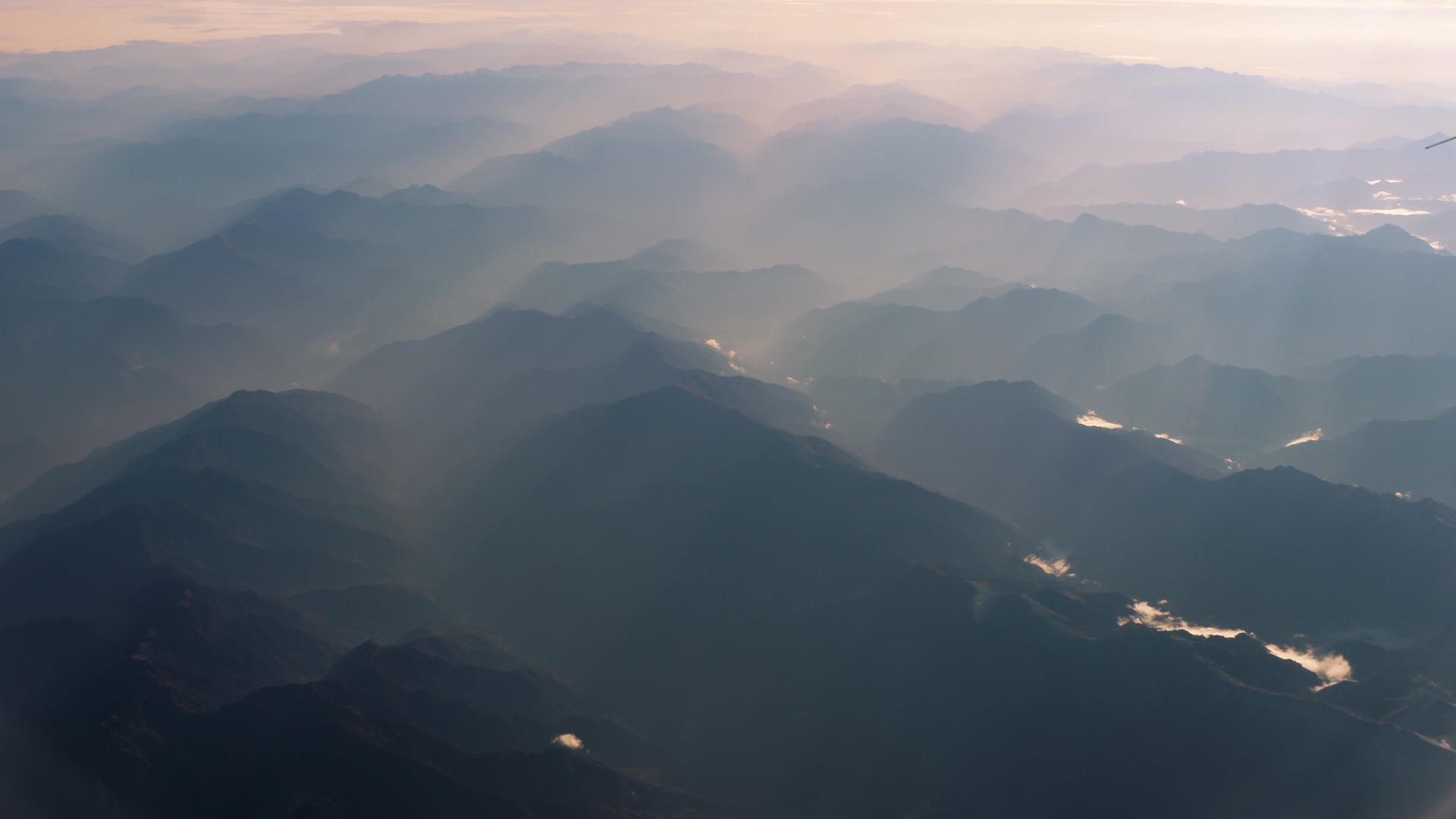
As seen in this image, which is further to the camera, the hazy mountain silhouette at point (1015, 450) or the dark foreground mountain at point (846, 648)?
the hazy mountain silhouette at point (1015, 450)

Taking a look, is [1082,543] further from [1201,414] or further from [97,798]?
[97,798]

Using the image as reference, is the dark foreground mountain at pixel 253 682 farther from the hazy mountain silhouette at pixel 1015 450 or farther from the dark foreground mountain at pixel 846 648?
the hazy mountain silhouette at pixel 1015 450

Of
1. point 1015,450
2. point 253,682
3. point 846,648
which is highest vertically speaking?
point 253,682

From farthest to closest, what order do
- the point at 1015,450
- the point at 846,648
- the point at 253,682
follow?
the point at 1015,450 → the point at 846,648 → the point at 253,682

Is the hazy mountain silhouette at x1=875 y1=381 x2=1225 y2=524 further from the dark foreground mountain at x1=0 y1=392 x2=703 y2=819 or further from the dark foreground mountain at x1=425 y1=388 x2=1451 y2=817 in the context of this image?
the dark foreground mountain at x1=0 y1=392 x2=703 y2=819

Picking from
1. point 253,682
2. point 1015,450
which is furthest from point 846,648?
point 1015,450

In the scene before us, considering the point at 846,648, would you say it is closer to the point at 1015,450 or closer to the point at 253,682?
the point at 253,682

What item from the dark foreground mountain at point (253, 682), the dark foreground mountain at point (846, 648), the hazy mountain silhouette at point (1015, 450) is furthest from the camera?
the hazy mountain silhouette at point (1015, 450)

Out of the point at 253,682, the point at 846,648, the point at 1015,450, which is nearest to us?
the point at 253,682

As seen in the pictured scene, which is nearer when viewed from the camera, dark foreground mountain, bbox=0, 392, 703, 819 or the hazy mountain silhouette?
dark foreground mountain, bbox=0, 392, 703, 819

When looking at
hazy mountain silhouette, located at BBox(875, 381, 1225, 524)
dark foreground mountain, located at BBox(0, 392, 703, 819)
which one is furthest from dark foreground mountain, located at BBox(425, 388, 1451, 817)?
hazy mountain silhouette, located at BBox(875, 381, 1225, 524)

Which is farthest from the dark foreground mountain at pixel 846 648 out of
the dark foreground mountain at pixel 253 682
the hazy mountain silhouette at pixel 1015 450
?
the hazy mountain silhouette at pixel 1015 450
